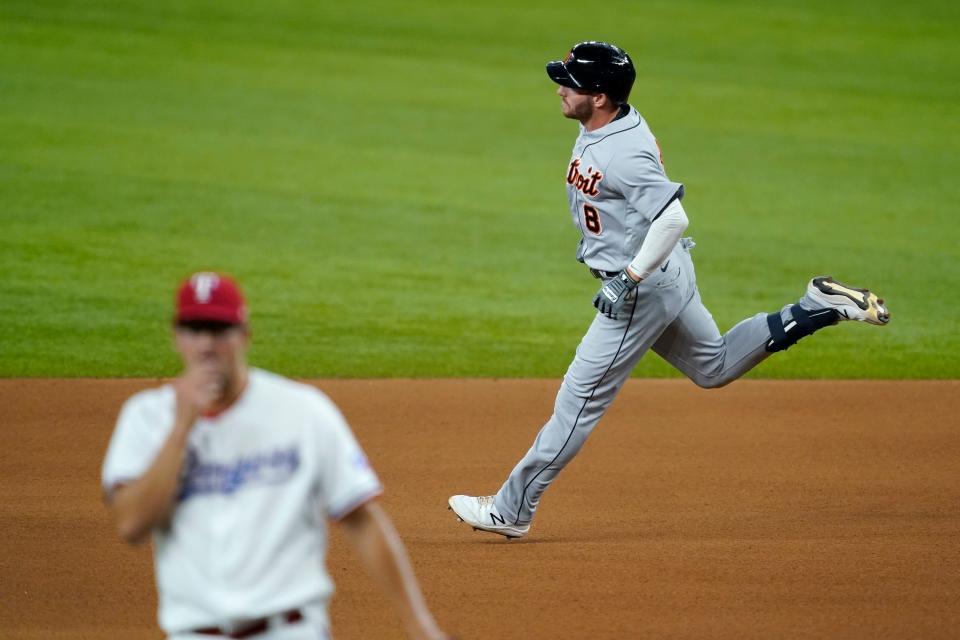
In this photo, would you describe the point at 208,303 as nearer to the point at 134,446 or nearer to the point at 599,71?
the point at 134,446

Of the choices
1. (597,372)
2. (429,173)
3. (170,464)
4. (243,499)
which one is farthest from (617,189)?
(429,173)

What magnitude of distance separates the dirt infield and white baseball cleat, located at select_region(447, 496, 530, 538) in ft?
0.25

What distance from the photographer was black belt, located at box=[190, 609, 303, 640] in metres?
2.99

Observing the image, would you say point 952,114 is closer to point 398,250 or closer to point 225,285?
point 398,250

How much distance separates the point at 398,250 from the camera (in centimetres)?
1150

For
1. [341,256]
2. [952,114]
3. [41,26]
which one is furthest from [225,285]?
[41,26]

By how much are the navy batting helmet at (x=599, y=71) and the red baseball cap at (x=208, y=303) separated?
2.94m

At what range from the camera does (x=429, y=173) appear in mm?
13773

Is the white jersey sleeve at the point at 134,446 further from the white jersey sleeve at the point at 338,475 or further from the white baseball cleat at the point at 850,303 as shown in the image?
the white baseball cleat at the point at 850,303

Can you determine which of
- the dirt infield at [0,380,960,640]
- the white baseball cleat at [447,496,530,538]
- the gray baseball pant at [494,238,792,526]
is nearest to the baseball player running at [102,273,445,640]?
the dirt infield at [0,380,960,640]

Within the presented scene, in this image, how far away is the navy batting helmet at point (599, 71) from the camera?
18.1 ft

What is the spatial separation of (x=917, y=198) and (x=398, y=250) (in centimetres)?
547

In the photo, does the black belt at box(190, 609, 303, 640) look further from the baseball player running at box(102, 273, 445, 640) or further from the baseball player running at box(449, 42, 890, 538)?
the baseball player running at box(449, 42, 890, 538)

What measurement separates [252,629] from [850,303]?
12.3 feet
